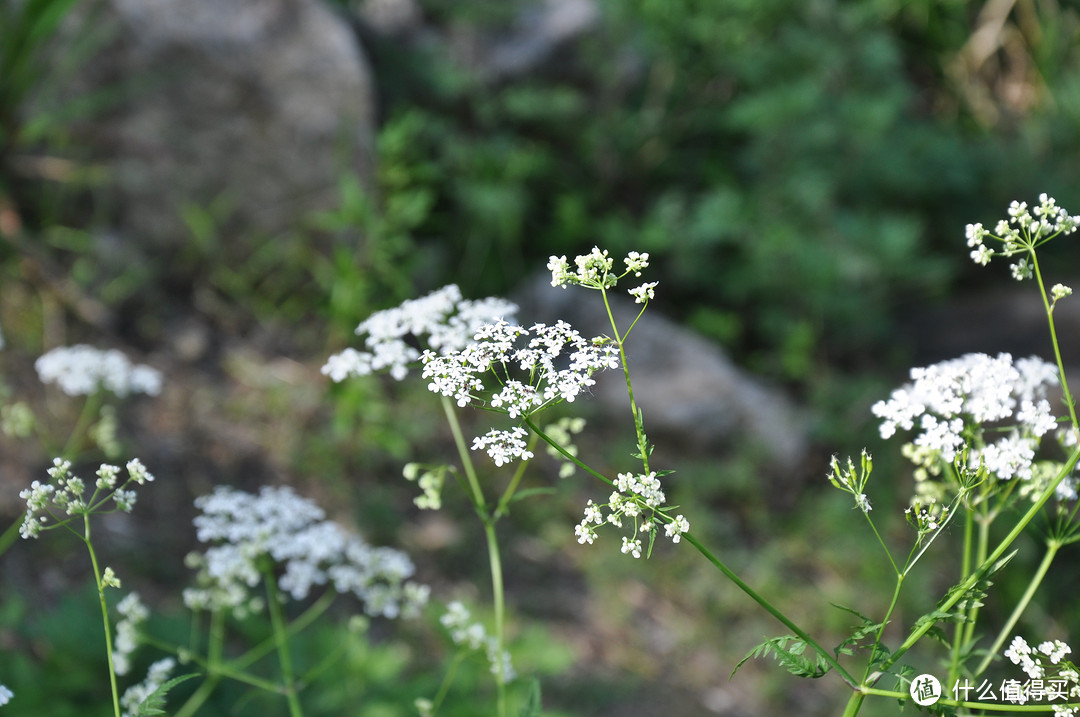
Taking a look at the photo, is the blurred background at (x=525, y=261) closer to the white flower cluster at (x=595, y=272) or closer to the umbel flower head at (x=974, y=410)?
the umbel flower head at (x=974, y=410)

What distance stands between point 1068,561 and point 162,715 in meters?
4.27

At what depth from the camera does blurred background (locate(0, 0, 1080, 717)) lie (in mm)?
3662

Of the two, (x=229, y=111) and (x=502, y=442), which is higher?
(x=229, y=111)

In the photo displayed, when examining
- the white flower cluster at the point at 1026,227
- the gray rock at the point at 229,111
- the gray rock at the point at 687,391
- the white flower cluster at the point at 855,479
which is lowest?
the white flower cluster at the point at 855,479

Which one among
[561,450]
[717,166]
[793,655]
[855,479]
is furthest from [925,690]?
[717,166]

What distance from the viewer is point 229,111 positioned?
4156 millimetres

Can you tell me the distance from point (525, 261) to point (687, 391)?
47.7 inches

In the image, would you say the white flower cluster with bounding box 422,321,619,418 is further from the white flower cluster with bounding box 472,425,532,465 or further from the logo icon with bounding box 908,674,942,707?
the logo icon with bounding box 908,674,942,707

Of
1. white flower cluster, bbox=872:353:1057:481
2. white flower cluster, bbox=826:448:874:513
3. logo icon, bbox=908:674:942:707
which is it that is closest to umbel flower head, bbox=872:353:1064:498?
white flower cluster, bbox=872:353:1057:481

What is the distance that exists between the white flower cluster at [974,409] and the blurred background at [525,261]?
1609mm

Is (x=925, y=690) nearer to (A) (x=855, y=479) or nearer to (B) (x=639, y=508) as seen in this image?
(A) (x=855, y=479)

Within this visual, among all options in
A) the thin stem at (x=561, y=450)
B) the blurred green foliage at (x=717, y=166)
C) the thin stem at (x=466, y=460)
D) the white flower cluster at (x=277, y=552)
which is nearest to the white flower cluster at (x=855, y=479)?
the thin stem at (x=561, y=450)

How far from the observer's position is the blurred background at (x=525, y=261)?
366 centimetres

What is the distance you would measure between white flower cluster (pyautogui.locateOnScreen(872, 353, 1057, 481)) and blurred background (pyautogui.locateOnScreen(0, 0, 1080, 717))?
1609mm
